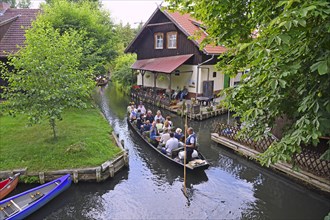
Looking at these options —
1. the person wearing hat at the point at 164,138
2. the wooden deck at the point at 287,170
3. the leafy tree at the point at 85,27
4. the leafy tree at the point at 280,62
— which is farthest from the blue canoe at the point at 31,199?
the leafy tree at the point at 85,27

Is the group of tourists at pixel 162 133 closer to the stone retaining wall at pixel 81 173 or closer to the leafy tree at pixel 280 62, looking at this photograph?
the stone retaining wall at pixel 81 173

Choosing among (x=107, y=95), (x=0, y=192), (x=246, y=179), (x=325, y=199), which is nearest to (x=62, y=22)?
(x=107, y=95)

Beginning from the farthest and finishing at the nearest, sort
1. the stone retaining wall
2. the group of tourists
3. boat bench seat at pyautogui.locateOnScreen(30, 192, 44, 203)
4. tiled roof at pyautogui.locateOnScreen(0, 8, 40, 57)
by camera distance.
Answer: tiled roof at pyautogui.locateOnScreen(0, 8, 40, 57), the group of tourists, the stone retaining wall, boat bench seat at pyautogui.locateOnScreen(30, 192, 44, 203)

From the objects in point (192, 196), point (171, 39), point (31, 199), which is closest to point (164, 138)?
point (192, 196)

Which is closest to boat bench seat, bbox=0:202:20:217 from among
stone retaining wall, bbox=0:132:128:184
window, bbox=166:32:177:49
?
stone retaining wall, bbox=0:132:128:184

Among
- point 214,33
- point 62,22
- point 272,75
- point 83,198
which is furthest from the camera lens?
point 62,22


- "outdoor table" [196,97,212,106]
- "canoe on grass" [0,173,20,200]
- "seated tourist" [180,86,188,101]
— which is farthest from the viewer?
"seated tourist" [180,86,188,101]

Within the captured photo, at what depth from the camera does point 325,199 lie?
967cm

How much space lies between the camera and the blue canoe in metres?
8.45

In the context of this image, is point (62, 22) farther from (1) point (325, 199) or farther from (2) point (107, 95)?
(1) point (325, 199)

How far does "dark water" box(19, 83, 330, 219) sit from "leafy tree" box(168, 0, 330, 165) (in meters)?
4.71

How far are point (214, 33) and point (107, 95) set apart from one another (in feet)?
84.1

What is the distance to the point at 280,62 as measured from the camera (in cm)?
412

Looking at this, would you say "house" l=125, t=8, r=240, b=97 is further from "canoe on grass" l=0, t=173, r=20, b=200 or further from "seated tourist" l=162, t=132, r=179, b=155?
"canoe on grass" l=0, t=173, r=20, b=200
